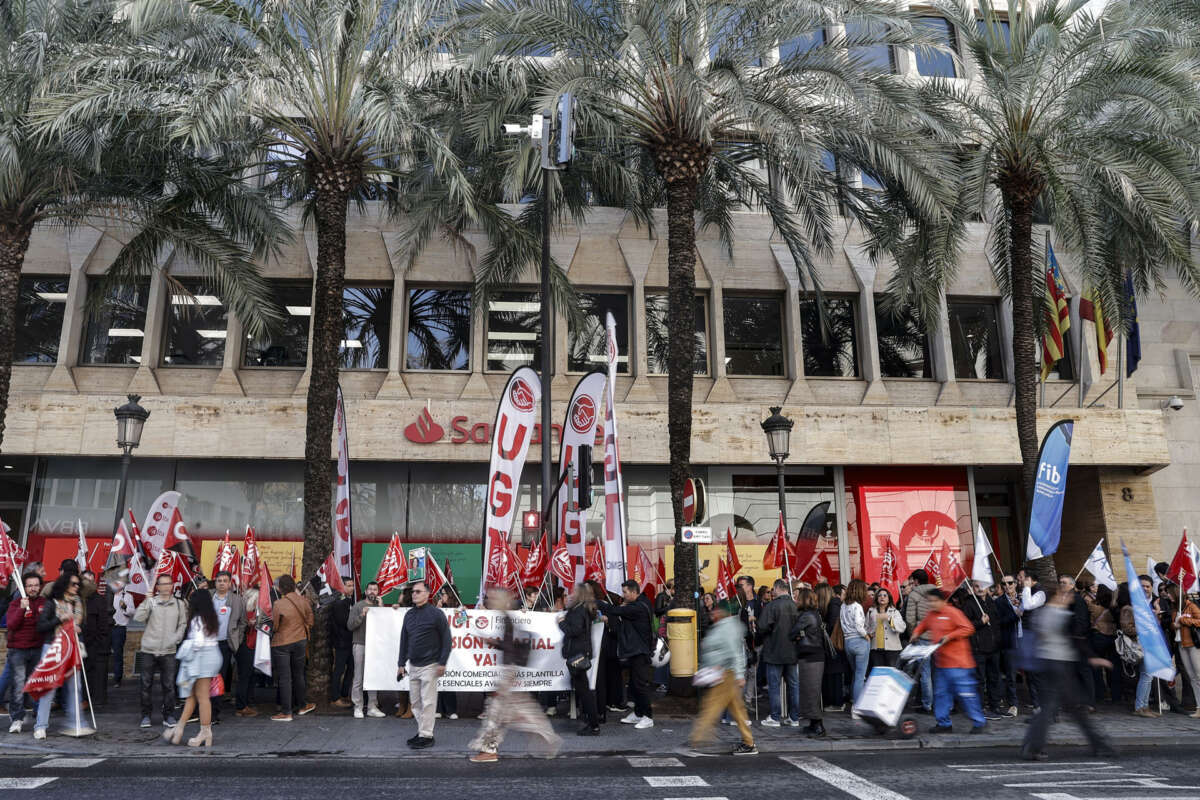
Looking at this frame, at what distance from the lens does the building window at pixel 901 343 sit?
2147 centimetres

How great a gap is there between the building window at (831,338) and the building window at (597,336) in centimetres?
424

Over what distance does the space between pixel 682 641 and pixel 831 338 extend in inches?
459

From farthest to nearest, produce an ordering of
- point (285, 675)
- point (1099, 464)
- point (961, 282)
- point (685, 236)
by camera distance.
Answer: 1. point (961, 282)
2. point (1099, 464)
3. point (685, 236)
4. point (285, 675)

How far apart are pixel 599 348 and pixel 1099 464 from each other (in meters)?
11.6

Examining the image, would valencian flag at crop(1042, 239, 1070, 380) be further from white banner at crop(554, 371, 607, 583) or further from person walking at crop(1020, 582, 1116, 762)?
person walking at crop(1020, 582, 1116, 762)

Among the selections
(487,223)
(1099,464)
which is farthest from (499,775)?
(1099,464)

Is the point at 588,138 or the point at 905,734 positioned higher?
the point at 588,138

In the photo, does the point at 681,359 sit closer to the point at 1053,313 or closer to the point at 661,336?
the point at 661,336

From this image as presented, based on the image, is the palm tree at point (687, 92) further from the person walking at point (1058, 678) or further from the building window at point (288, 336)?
the building window at point (288, 336)

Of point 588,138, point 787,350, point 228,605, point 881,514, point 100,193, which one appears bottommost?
point 228,605

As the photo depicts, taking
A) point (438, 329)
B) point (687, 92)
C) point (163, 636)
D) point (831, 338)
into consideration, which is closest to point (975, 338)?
point (831, 338)

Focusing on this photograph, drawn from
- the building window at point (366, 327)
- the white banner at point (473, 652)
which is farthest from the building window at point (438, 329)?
the white banner at point (473, 652)

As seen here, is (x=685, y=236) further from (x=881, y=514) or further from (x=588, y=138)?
(x=881, y=514)

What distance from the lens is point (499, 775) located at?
8188 mm
